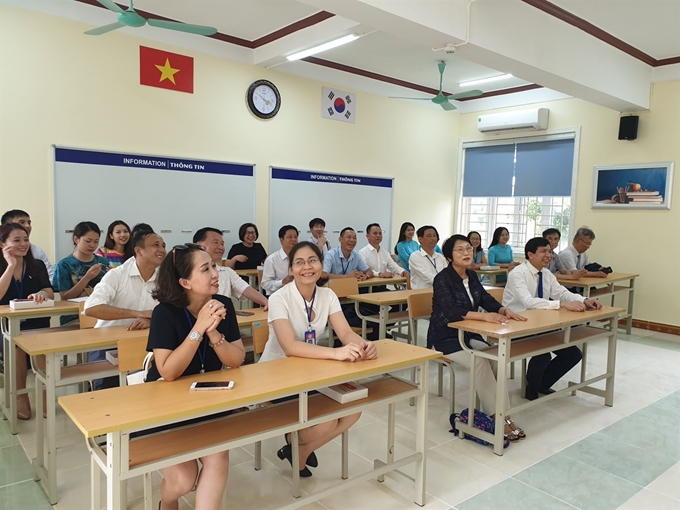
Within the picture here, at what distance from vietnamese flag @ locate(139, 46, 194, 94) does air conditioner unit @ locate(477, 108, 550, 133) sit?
4866 millimetres

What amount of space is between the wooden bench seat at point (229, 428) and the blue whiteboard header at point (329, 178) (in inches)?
190

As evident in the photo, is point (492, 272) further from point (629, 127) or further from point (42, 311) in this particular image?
point (42, 311)

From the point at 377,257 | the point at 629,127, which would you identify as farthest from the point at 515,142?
the point at 377,257

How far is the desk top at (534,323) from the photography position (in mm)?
3123

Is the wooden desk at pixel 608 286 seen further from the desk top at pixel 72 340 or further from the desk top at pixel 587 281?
the desk top at pixel 72 340

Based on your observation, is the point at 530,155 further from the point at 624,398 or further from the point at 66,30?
the point at 66,30

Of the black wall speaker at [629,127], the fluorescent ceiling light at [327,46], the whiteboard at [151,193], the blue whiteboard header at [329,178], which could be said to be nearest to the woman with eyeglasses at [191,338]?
the whiteboard at [151,193]

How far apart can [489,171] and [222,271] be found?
6286 millimetres

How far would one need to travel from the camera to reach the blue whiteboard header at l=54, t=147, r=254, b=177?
5.28 m

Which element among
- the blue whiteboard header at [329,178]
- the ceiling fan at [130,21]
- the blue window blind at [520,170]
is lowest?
the blue whiteboard header at [329,178]

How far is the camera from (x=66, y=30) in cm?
513

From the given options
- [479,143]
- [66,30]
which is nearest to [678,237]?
[479,143]

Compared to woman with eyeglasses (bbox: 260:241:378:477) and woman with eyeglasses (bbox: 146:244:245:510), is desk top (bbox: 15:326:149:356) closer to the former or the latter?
woman with eyeglasses (bbox: 146:244:245:510)

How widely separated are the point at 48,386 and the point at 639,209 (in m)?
7.36
